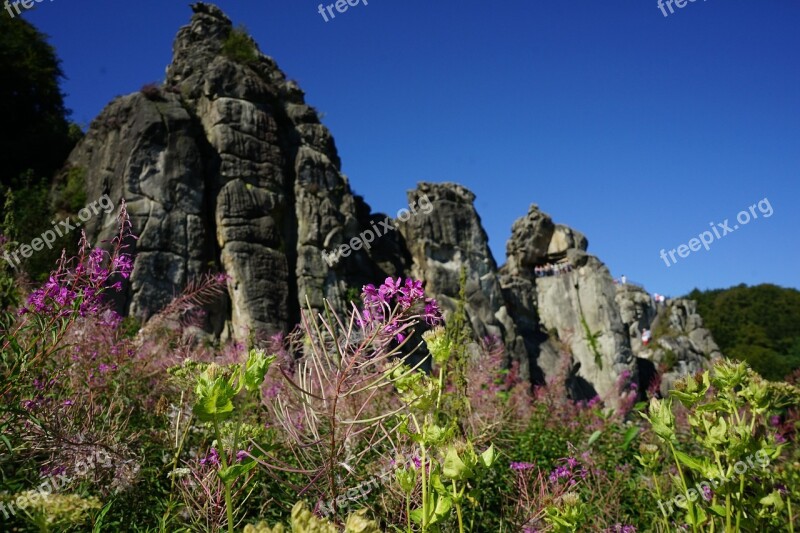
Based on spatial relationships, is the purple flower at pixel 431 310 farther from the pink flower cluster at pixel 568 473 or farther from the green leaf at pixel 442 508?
the pink flower cluster at pixel 568 473

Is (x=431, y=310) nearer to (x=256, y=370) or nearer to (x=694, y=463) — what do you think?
(x=256, y=370)

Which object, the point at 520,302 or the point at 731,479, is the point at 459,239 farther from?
the point at 731,479

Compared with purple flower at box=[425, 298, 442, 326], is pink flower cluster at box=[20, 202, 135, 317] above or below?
above

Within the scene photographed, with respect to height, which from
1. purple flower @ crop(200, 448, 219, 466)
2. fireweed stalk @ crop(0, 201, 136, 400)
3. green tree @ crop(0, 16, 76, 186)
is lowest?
purple flower @ crop(200, 448, 219, 466)

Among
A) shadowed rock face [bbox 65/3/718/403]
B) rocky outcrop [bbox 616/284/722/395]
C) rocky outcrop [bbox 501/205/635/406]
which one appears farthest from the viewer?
rocky outcrop [bbox 616/284/722/395]

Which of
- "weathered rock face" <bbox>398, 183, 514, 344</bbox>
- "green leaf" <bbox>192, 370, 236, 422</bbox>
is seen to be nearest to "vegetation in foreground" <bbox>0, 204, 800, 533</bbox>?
"green leaf" <bbox>192, 370, 236, 422</bbox>

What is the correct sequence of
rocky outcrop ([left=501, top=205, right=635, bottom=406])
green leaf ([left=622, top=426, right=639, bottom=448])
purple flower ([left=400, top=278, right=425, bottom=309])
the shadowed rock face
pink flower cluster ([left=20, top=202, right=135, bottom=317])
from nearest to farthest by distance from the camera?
purple flower ([left=400, top=278, right=425, bottom=309]), pink flower cluster ([left=20, top=202, right=135, bottom=317]), green leaf ([left=622, top=426, right=639, bottom=448]), the shadowed rock face, rocky outcrop ([left=501, top=205, right=635, bottom=406])

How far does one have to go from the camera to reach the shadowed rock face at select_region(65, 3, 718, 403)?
49.8 feet

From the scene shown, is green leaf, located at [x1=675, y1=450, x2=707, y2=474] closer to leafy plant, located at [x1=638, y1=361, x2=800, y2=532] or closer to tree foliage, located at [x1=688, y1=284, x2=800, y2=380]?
leafy plant, located at [x1=638, y1=361, x2=800, y2=532]

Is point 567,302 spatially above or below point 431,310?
above

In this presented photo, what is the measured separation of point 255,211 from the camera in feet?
55.2

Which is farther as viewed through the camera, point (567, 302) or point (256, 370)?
point (567, 302)

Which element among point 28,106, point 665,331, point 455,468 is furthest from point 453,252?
point 455,468

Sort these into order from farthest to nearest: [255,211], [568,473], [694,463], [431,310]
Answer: [255,211] < [568,473] < [431,310] < [694,463]
